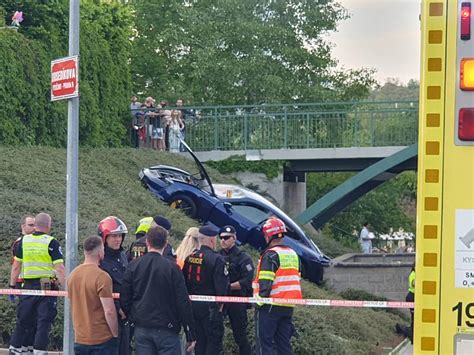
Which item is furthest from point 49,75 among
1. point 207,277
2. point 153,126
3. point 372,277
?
point 207,277

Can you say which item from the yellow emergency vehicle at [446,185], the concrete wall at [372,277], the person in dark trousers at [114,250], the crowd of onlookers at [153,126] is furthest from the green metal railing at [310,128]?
the yellow emergency vehicle at [446,185]

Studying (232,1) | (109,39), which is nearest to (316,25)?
(232,1)

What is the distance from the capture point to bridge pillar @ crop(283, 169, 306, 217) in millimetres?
35375

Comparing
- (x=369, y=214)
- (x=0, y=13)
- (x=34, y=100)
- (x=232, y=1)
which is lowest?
(x=369, y=214)

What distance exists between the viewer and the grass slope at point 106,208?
13758 millimetres

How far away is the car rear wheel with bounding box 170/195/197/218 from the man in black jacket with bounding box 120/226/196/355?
14306 millimetres

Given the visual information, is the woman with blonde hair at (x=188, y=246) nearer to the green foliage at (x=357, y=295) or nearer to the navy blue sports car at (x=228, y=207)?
the navy blue sports car at (x=228, y=207)

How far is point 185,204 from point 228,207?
1.02m

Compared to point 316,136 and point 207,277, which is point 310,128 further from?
point 207,277

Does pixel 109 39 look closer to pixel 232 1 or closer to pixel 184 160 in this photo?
pixel 184 160

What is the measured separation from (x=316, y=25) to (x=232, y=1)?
3.84 metres

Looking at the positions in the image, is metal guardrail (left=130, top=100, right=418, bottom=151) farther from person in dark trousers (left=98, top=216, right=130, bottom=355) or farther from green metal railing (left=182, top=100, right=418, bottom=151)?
person in dark trousers (left=98, top=216, right=130, bottom=355)

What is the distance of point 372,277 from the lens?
24.8 m

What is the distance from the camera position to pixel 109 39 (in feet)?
105
